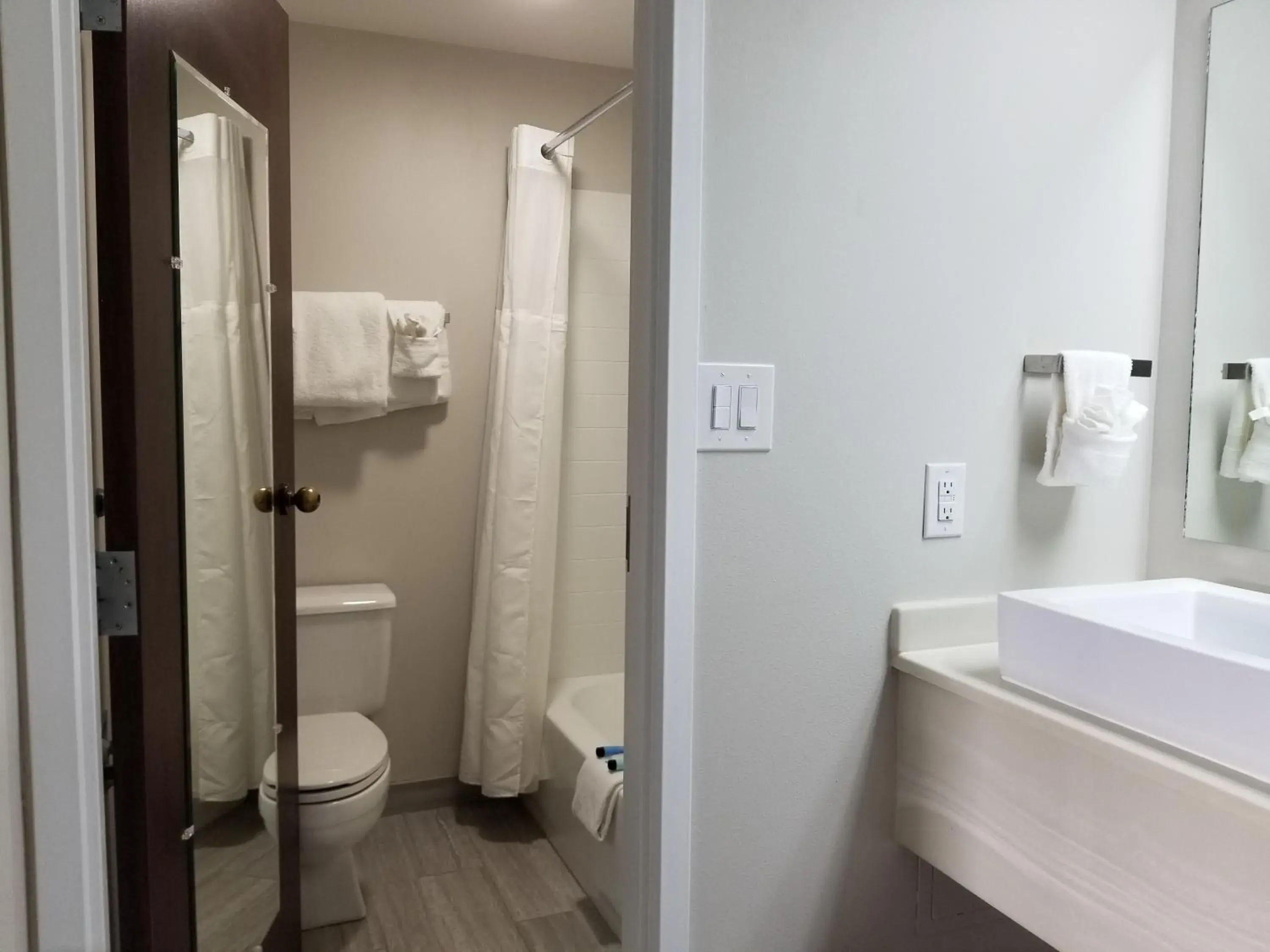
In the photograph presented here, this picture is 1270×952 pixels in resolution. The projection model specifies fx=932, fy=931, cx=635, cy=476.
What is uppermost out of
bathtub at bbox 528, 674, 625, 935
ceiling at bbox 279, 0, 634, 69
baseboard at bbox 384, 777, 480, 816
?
ceiling at bbox 279, 0, 634, 69

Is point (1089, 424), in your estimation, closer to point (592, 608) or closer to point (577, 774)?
point (577, 774)

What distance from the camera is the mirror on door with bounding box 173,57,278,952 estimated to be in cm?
143

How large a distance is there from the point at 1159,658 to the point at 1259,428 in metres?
0.70

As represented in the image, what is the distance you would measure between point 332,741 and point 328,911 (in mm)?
415

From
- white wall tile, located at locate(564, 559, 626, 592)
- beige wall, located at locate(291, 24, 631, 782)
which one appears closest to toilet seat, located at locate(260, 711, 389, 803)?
beige wall, located at locate(291, 24, 631, 782)

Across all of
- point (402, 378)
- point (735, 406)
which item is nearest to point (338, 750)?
point (402, 378)

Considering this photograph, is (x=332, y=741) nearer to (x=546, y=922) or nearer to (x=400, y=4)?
(x=546, y=922)

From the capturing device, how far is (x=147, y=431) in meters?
1.26

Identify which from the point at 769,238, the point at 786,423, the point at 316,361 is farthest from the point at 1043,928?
the point at 316,361

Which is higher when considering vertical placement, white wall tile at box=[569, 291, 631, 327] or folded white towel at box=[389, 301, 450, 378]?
white wall tile at box=[569, 291, 631, 327]

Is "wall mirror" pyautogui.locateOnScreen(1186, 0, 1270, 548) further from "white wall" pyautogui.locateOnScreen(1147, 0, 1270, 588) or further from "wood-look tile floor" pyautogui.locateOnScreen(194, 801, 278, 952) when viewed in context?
"wood-look tile floor" pyautogui.locateOnScreen(194, 801, 278, 952)

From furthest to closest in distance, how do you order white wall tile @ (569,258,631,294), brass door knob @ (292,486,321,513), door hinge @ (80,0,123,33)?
white wall tile @ (569,258,631,294) < brass door knob @ (292,486,321,513) < door hinge @ (80,0,123,33)

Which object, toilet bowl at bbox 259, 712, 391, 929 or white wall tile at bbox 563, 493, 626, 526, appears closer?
toilet bowl at bbox 259, 712, 391, 929

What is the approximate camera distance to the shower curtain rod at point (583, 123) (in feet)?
8.05
